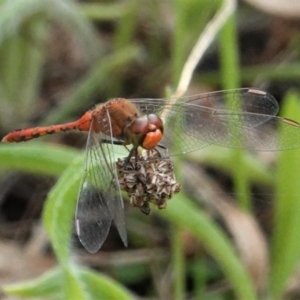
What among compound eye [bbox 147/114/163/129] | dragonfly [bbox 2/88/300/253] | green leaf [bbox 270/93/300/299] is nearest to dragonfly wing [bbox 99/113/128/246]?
dragonfly [bbox 2/88/300/253]

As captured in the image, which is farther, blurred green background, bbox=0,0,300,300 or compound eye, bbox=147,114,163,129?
blurred green background, bbox=0,0,300,300

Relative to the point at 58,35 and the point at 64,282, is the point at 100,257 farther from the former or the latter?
the point at 58,35

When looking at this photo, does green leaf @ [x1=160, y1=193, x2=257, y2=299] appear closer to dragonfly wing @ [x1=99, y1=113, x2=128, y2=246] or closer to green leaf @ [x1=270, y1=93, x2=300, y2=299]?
green leaf @ [x1=270, y1=93, x2=300, y2=299]

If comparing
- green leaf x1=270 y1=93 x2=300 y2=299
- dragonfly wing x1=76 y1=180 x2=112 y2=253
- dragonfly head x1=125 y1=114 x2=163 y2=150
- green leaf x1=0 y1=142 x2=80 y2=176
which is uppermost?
dragonfly head x1=125 y1=114 x2=163 y2=150

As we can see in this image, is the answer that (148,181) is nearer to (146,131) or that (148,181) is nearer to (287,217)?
(146,131)

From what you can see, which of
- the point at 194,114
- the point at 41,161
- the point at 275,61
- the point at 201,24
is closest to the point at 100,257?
the point at 41,161

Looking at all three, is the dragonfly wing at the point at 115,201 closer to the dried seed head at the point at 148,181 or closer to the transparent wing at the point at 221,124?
the dried seed head at the point at 148,181

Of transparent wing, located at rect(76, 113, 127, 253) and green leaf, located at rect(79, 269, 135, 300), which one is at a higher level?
transparent wing, located at rect(76, 113, 127, 253)
